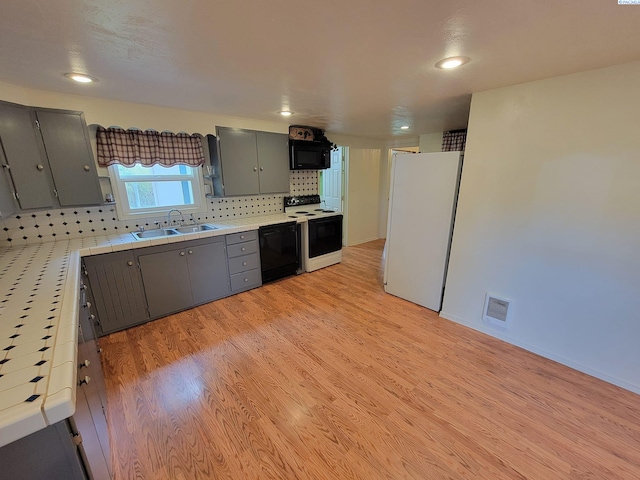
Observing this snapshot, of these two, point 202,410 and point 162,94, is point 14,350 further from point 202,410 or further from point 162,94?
point 162,94

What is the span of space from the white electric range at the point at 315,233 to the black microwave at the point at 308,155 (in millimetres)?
536

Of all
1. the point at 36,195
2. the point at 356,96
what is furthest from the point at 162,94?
the point at 356,96

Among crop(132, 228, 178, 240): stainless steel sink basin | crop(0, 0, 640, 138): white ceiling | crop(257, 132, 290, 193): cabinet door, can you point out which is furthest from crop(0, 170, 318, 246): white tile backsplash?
crop(0, 0, 640, 138): white ceiling

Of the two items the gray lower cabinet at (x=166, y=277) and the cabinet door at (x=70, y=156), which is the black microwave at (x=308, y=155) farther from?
Result: the cabinet door at (x=70, y=156)

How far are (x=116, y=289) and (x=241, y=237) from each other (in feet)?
4.30

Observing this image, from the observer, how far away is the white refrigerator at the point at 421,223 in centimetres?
260

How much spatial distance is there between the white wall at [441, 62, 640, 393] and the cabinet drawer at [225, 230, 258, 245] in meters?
2.39

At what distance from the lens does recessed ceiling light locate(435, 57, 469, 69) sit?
1563 mm

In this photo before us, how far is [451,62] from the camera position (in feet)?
5.24

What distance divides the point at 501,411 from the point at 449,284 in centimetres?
121

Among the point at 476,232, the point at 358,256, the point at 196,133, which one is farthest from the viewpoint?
the point at 358,256

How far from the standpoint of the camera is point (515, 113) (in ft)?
6.73

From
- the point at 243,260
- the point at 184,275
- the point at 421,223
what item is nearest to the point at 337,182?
the point at 421,223

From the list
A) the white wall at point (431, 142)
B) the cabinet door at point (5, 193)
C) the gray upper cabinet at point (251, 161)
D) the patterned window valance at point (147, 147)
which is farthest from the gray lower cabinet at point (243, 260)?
the white wall at point (431, 142)
